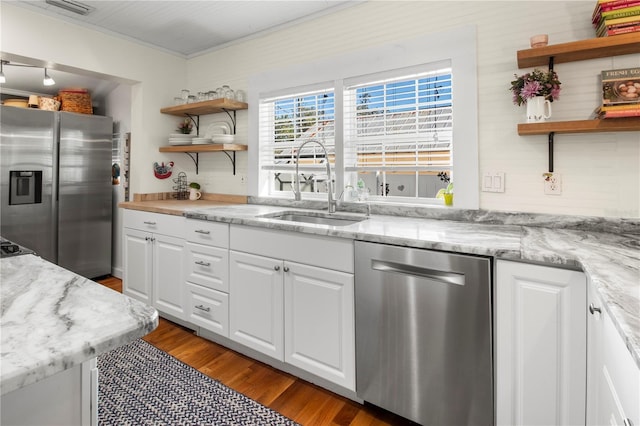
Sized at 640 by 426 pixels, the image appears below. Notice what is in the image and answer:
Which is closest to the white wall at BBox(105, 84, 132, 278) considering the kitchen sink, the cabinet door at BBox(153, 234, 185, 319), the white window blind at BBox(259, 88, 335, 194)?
the cabinet door at BBox(153, 234, 185, 319)

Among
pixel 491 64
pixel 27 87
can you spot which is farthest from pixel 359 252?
pixel 27 87

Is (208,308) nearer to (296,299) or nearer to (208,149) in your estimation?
(296,299)

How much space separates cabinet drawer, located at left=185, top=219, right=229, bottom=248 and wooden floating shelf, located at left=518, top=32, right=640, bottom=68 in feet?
6.65

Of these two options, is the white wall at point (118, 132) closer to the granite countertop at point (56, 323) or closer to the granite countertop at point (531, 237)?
the granite countertop at point (531, 237)

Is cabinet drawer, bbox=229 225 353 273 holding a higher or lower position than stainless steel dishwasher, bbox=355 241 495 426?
higher

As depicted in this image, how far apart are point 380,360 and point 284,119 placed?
2137 mm

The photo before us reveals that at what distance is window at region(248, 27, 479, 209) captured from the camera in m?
2.23

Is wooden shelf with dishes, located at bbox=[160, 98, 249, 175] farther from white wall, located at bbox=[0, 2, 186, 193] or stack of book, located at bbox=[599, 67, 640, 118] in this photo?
stack of book, located at bbox=[599, 67, 640, 118]

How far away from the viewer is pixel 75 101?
4.18 metres

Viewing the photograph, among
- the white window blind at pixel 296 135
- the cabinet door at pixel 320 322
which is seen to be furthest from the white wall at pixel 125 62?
the cabinet door at pixel 320 322

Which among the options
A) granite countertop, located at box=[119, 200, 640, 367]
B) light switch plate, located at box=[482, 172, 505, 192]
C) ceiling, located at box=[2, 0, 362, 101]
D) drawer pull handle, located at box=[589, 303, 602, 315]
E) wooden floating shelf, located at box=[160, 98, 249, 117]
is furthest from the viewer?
wooden floating shelf, located at box=[160, 98, 249, 117]

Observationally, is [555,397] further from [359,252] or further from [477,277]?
[359,252]

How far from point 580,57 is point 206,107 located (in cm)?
278

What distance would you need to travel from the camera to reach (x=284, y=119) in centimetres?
315
